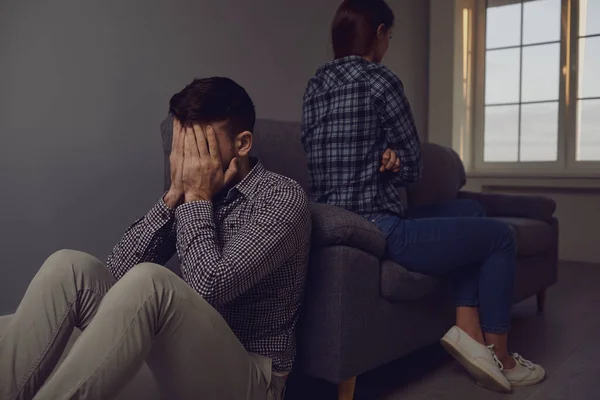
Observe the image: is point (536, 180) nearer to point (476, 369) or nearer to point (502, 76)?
point (502, 76)

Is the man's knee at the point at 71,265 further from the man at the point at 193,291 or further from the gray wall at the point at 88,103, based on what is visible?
the gray wall at the point at 88,103

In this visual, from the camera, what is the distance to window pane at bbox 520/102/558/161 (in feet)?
14.8

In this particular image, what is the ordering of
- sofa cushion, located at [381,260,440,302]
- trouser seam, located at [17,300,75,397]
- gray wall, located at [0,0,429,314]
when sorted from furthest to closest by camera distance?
1. gray wall, located at [0,0,429,314]
2. sofa cushion, located at [381,260,440,302]
3. trouser seam, located at [17,300,75,397]

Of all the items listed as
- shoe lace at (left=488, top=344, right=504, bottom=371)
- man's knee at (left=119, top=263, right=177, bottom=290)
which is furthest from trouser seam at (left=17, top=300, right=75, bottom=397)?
shoe lace at (left=488, top=344, right=504, bottom=371)

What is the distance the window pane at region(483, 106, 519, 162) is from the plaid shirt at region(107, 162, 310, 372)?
3822 mm

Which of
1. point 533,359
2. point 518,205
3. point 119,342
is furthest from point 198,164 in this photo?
point 518,205

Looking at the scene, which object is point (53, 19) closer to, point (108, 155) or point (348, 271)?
point (108, 155)

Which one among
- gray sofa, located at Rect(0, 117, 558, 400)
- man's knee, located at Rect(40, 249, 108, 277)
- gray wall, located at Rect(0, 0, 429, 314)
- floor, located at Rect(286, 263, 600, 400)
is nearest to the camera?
man's knee, located at Rect(40, 249, 108, 277)

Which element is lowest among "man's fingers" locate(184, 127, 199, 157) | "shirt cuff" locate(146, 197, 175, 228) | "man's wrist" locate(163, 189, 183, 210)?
"shirt cuff" locate(146, 197, 175, 228)

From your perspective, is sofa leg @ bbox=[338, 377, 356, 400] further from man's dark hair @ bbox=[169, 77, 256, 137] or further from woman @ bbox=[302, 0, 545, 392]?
man's dark hair @ bbox=[169, 77, 256, 137]

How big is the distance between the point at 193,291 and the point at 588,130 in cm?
416

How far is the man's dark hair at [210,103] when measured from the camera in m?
1.27

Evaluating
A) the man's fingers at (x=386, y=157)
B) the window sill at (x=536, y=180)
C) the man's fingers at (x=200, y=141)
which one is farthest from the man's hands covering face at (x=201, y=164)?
the window sill at (x=536, y=180)

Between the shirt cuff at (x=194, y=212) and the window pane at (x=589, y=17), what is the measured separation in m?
4.12
